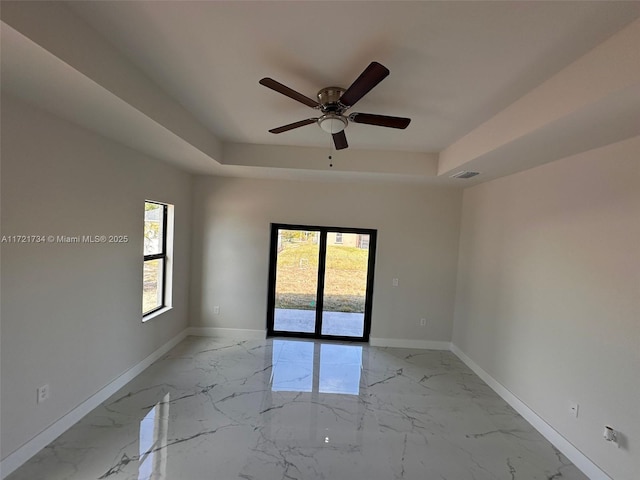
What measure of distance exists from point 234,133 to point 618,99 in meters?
3.01

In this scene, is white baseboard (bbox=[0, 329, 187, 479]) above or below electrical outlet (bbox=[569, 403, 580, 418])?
below

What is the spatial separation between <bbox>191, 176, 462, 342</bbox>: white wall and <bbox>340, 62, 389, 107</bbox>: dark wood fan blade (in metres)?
2.64

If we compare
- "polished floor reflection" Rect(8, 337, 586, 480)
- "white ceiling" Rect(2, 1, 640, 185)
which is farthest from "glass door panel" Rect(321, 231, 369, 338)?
"white ceiling" Rect(2, 1, 640, 185)

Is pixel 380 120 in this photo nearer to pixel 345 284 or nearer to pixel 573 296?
pixel 573 296

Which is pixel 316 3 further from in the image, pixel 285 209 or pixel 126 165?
pixel 285 209

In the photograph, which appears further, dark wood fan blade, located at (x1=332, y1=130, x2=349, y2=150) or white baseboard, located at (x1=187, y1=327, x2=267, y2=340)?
white baseboard, located at (x1=187, y1=327, x2=267, y2=340)

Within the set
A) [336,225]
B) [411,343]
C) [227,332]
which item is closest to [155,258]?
[227,332]

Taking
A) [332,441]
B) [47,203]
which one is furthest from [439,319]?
[47,203]

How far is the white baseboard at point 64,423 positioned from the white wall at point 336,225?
1.39 meters

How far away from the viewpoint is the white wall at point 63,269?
1894mm

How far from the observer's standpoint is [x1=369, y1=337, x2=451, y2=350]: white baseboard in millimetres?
4488

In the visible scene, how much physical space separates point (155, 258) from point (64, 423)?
185 cm

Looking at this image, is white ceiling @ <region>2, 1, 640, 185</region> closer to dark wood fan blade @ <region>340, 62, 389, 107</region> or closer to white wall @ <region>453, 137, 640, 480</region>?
dark wood fan blade @ <region>340, 62, 389, 107</region>

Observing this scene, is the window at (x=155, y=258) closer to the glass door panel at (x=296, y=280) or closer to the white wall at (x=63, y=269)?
the white wall at (x=63, y=269)
